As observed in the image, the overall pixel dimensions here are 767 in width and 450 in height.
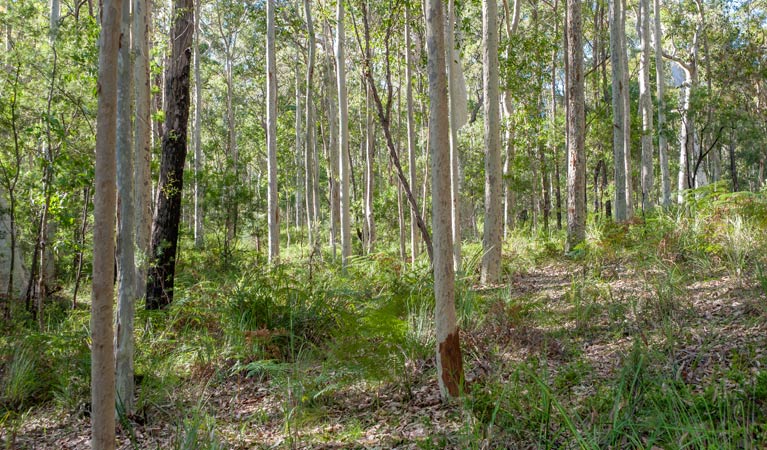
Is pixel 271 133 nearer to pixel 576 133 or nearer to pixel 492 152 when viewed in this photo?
pixel 492 152

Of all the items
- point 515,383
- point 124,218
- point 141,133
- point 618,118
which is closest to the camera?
point 124,218

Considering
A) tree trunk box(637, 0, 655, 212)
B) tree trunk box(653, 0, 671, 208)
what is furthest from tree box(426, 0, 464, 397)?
tree trunk box(653, 0, 671, 208)

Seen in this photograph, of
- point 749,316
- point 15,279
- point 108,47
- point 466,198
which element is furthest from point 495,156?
point 466,198

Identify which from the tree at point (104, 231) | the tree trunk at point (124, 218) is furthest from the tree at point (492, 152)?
the tree at point (104, 231)

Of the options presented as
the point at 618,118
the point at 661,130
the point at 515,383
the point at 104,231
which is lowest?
the point at 515,383

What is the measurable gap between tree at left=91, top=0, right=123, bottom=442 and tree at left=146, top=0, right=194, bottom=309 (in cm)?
510

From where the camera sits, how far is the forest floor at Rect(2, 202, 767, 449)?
127 inches

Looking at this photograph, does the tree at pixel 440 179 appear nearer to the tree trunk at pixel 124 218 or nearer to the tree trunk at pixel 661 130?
the tree trunk at pixel 124 218

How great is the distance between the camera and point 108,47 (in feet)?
8.97

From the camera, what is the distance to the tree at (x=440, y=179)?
3.85 metres

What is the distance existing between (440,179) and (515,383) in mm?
Result: 1575

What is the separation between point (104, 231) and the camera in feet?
8.97

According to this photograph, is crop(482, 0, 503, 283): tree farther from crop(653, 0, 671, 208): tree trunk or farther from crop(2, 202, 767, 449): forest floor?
crop(653, 0, 671, 208): tree trunk

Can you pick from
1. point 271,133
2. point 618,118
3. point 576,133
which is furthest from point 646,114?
point 271,133
